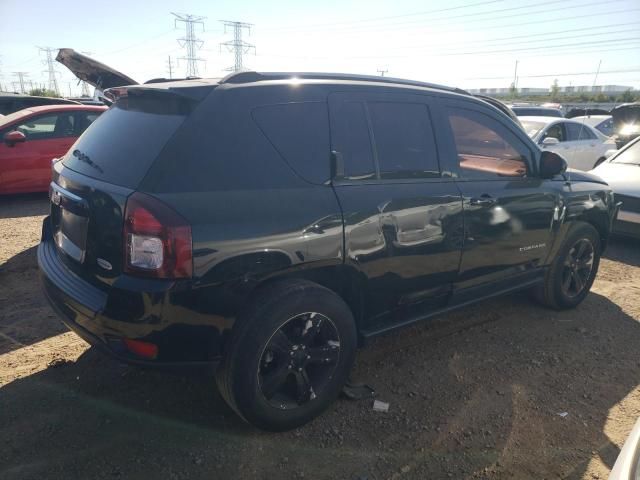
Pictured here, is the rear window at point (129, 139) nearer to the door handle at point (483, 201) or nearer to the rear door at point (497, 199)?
the rear door at point (497, 199)

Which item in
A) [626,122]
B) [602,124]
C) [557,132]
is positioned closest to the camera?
[557,132]

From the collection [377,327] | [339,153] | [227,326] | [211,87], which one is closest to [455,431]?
[377,327]

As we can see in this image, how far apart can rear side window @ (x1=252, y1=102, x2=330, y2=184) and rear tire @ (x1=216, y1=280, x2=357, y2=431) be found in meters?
0.63

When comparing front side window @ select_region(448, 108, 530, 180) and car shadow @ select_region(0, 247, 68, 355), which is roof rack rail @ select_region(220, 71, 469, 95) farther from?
car shadow @ select_region(0, 247, 68, 355)

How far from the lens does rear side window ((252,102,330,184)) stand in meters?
2.58

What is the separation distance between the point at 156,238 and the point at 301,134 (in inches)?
38.8

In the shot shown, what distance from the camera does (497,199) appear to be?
3.51 metres

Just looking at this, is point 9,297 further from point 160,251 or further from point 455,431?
point 455,431

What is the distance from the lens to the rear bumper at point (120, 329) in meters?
2.24

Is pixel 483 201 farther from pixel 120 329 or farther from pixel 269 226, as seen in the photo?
pixel 120 329

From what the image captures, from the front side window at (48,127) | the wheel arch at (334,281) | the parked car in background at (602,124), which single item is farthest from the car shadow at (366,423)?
the parked car in background at (602,124)

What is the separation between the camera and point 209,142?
238 cm

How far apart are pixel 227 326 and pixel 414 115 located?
6.05ft

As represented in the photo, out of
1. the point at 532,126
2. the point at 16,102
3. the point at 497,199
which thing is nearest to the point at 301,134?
Result: the point at 497,199
